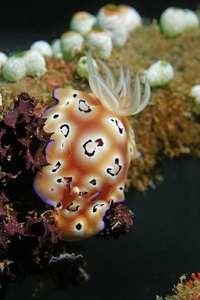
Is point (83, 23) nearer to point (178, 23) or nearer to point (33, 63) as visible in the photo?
point (178, 23)

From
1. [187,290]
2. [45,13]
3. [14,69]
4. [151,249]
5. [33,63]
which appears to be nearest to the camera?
[187,290]

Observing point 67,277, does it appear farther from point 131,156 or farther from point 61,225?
point 131,156

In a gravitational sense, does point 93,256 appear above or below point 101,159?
below

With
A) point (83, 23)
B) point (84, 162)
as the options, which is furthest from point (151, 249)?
point (83, 23)

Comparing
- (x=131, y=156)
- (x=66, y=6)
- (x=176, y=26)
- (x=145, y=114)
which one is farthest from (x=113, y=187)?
(x=66, y=6)

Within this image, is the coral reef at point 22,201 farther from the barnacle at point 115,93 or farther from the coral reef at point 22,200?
the barnacle at point 115,93

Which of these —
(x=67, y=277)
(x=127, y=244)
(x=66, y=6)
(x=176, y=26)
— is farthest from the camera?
(x=66, y=6)

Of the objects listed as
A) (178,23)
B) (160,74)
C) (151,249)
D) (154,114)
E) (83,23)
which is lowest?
(151,249)
